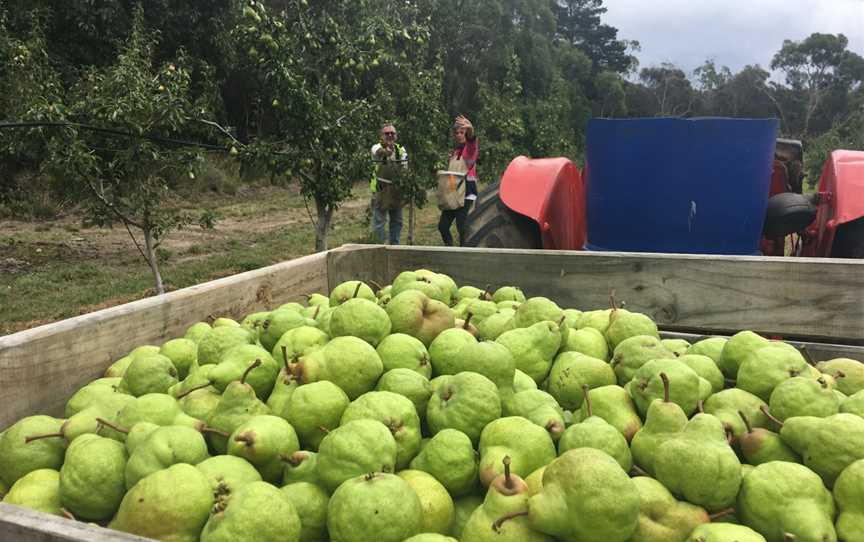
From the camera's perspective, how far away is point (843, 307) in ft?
10.1

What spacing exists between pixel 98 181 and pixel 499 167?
1337cm

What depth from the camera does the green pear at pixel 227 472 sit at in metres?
1.66

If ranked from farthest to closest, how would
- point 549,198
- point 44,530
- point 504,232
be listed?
point 504,232, point 549,198, point 44,530

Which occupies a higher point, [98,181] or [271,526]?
[98,181]

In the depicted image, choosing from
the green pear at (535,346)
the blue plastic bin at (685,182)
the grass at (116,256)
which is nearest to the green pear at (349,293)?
the green pear at (535,346)

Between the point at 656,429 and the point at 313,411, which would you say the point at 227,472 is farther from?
the point at 656,429

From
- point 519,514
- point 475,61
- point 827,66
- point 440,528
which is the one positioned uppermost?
point 827,66

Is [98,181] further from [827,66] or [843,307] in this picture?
[827,66]

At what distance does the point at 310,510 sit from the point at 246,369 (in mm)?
637

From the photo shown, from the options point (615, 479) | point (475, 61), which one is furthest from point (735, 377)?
point (475, 61)

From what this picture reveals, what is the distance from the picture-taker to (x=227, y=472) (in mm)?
1698

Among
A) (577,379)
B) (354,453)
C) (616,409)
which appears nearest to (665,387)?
(616,409)

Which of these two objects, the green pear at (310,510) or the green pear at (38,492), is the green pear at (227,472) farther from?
the green pear at (38,492)

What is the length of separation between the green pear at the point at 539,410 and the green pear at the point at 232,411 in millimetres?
809
